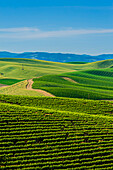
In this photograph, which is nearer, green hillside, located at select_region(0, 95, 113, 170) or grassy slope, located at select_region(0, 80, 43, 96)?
green hillside, located at select_region(0, 95, 113, 170)

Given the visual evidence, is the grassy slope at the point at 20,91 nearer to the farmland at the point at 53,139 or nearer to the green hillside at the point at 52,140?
the farmland at the point at 53,139

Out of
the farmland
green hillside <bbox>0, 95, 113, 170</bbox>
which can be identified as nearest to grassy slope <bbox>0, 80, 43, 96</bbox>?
the farmland

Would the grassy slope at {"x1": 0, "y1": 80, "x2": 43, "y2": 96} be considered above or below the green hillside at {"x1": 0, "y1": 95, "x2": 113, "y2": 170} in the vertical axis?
above

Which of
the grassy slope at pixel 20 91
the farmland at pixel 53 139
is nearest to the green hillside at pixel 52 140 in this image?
the farmland at pixel 53 139

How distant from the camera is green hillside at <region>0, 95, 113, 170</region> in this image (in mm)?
34094

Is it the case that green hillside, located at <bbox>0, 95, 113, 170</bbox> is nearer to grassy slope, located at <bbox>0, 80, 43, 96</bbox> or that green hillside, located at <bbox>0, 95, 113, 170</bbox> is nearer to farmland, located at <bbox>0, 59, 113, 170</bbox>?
farmland, located at <bbox>0, 59, 113, 170</bbox>

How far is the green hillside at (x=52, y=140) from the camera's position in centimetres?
3409

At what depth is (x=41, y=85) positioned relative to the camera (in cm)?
10488

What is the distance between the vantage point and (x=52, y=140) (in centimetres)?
3959

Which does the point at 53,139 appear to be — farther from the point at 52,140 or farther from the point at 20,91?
the point at 20,91

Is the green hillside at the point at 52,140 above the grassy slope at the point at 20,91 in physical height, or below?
below

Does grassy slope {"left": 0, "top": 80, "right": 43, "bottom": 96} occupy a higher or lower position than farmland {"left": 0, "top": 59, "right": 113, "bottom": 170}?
higher

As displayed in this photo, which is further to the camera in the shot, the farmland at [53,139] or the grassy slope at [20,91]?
the grassy slope at [20,91]

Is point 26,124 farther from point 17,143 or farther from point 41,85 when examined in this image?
point 41,85
